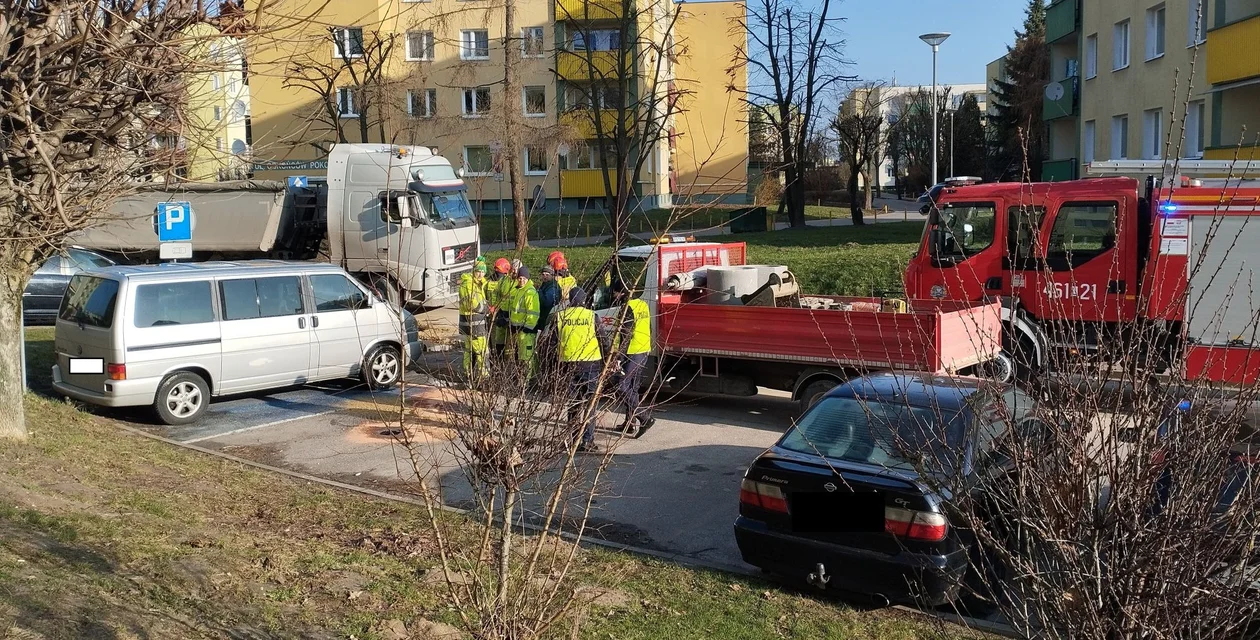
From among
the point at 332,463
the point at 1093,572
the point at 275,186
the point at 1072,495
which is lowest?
the point at 332,463

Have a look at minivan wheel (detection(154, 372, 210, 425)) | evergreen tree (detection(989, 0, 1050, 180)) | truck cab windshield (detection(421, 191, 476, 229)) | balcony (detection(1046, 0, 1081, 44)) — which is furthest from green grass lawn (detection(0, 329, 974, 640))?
evergreen tree (detection(989, 0, 1050, 180))

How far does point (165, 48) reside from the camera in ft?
21.4

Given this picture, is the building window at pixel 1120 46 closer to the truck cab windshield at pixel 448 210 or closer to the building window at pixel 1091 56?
the building window at pixel 1091 56

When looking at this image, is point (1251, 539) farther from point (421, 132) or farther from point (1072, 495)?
point (421, 132)

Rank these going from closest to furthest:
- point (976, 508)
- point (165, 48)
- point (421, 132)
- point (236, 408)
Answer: point (976, 508)
point (165, 48)
point (236, 408)
point (421, 132)

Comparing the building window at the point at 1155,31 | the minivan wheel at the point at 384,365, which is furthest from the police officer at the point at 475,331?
the building window at the point at 1155,31

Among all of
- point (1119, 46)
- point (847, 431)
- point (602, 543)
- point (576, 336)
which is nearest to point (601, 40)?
point (1119, 46)

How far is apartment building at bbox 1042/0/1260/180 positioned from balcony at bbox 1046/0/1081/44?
32 millimetres

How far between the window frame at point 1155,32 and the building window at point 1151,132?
140cm

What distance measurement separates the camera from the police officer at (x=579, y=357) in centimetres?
465

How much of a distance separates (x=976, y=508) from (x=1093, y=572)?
0.43m

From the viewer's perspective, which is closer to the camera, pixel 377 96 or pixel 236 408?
pixel 236 408

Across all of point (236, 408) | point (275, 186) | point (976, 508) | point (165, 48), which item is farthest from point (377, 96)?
point (976, 508)

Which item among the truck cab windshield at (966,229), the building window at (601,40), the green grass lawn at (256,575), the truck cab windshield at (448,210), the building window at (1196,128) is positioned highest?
the building window at (601,40)
